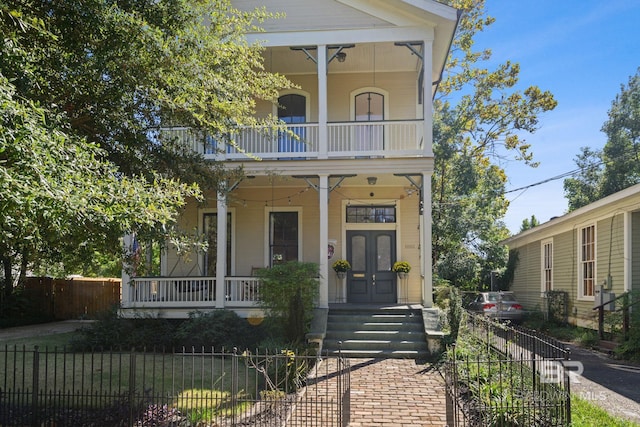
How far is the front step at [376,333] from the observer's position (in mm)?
10953

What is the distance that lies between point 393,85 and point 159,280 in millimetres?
8698

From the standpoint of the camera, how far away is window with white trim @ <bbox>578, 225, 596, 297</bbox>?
15.4m

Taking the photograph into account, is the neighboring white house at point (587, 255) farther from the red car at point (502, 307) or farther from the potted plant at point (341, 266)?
the potted plant at point (341, 266)

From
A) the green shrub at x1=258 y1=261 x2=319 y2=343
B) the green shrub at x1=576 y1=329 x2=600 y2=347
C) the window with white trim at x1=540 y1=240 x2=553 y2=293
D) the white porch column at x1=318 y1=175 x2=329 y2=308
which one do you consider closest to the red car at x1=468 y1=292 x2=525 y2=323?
the window with white trim at x1=540 y1=240 x2=553 y2=293

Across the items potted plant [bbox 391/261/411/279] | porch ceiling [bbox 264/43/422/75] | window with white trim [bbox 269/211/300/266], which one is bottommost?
potted plant [bbox 391/261/411/279]

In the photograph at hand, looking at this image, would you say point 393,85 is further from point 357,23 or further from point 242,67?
point 242,67

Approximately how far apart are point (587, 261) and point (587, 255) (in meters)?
0.27

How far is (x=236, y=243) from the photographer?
15.6 m

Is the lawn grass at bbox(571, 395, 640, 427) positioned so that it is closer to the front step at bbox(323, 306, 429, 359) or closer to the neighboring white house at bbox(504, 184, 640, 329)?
the front step at bbox(323, 306, 429, 359)

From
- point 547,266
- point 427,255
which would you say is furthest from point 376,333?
point 547,266

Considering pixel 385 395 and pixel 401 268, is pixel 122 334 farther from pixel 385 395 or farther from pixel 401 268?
pixel 401 268

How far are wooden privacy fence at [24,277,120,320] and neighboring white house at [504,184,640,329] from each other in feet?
53.0

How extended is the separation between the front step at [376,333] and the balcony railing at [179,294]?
229 cm

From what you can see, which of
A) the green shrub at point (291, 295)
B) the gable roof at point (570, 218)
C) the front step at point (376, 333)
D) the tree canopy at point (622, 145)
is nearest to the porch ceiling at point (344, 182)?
the green shrub at point (291, 295)
